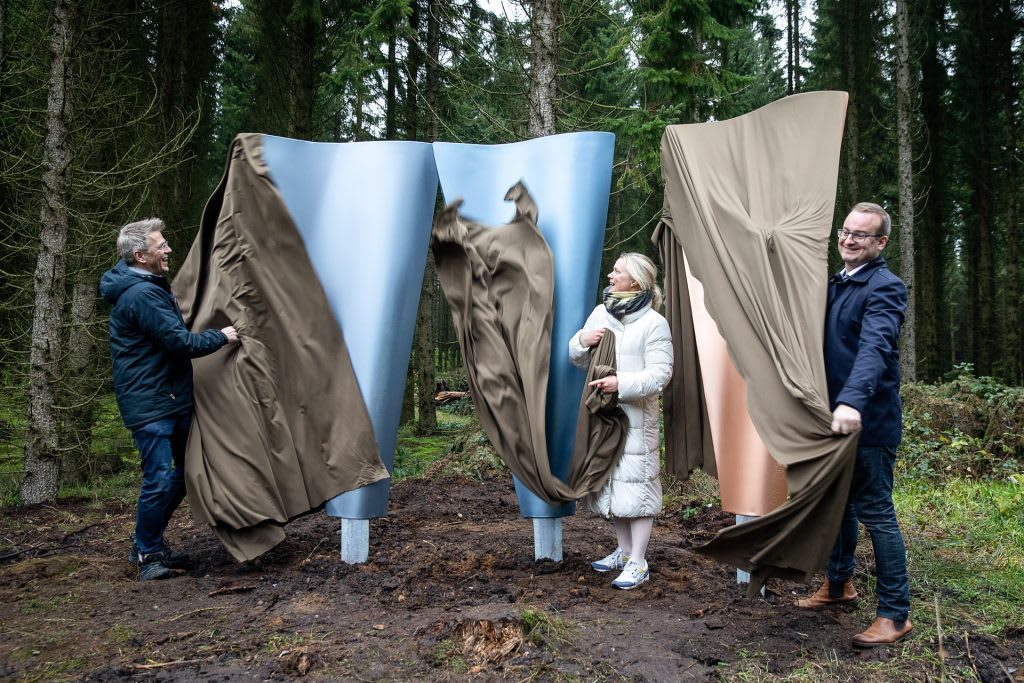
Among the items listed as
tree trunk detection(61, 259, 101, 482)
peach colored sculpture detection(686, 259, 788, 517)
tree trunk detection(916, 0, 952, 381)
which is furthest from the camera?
tree trunk detection(916, 0, 952, 381)

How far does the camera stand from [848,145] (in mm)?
16938

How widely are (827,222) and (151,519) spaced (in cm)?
414

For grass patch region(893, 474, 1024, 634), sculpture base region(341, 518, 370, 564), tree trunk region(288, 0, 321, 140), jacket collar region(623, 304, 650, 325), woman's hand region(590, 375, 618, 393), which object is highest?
tree trunk region(288, 0, 321, 140)

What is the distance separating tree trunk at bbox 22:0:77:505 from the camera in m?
6.65

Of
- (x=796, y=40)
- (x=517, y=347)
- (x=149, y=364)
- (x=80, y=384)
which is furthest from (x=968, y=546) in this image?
(x=796, y=40)

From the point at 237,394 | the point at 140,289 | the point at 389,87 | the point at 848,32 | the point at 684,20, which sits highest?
the point at 848,32

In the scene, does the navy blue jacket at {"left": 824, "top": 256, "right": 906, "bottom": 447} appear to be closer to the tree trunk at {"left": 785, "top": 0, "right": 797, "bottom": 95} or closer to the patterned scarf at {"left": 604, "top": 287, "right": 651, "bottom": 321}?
the patterned scarf at {"left": 604, "top": 287, "right": 651, "bottom": 321}

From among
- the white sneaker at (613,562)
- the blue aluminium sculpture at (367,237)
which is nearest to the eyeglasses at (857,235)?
the white sneaker at (613,562)

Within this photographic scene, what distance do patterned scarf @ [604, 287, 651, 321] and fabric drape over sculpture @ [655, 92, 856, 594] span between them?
331mm

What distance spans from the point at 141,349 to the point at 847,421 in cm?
384

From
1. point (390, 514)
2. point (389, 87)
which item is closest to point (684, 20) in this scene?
point (389, 87)

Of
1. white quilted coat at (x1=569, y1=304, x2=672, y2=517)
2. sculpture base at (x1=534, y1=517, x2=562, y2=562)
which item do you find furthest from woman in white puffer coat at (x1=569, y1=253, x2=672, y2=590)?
sculpture base at (x1=534, y1=517, x2=562, y2=562)

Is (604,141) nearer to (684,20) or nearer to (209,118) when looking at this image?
(684,20)

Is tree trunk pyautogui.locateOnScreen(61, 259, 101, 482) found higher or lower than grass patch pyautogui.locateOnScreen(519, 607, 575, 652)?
higher
